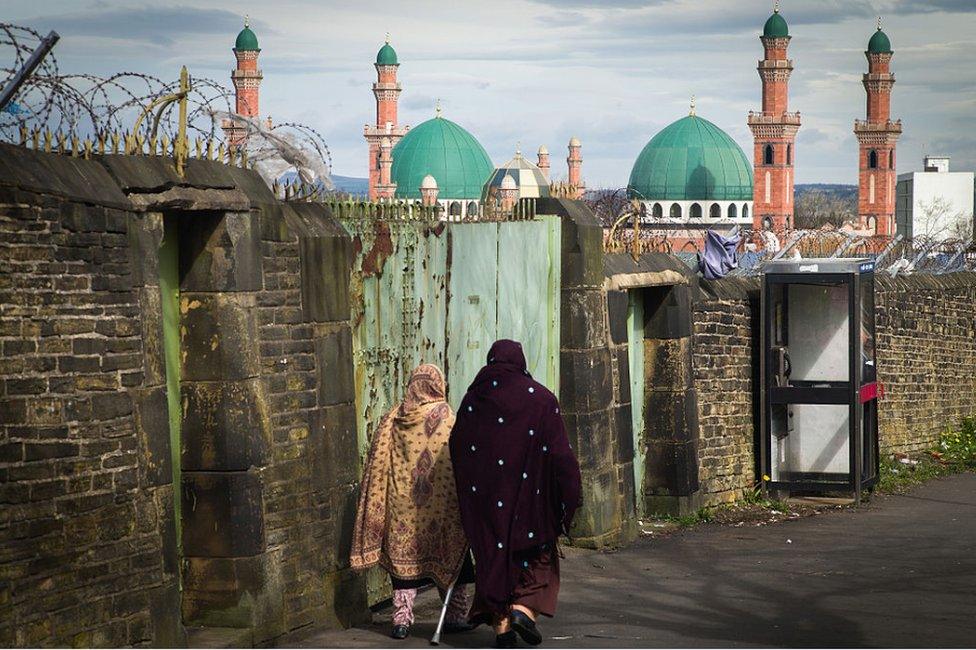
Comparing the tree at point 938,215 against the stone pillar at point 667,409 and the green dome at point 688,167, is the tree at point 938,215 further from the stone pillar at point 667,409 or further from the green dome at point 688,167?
the stone pillar at point 667,409

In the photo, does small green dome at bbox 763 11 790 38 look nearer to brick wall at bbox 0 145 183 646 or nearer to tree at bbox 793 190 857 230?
tree at bbox 793 190 857 230

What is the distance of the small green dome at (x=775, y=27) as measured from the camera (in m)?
85.8

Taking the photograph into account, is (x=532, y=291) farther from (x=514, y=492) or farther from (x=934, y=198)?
(x=934, y=198)

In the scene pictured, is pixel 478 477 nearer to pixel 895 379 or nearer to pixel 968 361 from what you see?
pixel 895 379

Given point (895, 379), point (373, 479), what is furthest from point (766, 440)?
point (373, 479)

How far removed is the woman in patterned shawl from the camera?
26.7ft

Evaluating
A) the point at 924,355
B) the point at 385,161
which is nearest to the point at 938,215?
the point at 385,161

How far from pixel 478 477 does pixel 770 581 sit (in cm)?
345

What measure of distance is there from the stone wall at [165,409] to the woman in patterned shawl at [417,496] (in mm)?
513

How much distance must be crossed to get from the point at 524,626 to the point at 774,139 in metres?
84.8

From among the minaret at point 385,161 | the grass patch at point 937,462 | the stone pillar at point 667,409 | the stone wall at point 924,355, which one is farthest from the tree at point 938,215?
the stone pillar at point 667,409

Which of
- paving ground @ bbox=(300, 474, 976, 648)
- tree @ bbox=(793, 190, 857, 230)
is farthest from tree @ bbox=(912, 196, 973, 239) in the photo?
paving ground @ bbox=(300, 474, 976, 648)

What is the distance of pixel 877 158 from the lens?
93.6 meters

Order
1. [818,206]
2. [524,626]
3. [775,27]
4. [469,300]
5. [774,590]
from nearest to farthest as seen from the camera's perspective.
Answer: [524,626]
[774,590]
[469,300]
[775,27]
[818,206]
